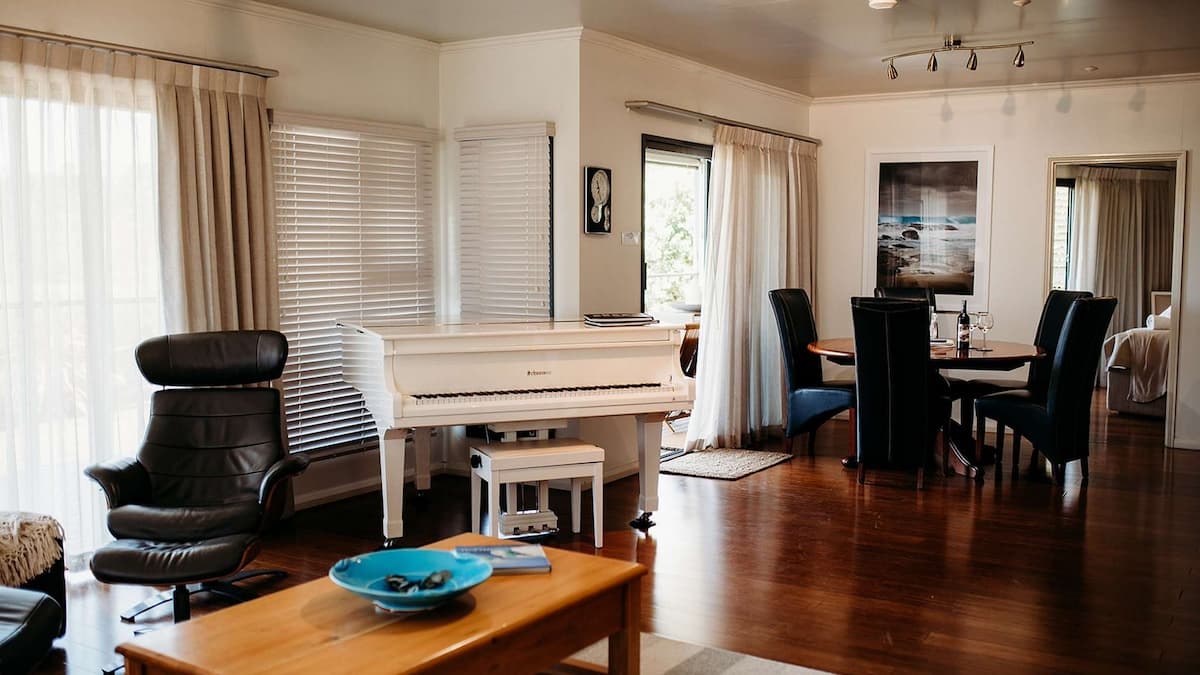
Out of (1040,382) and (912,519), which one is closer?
(912,519)

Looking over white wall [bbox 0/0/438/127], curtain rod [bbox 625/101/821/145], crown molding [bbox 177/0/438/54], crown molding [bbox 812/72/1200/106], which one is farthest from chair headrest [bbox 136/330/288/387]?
crown molding [bbox 812/72/1200/106]

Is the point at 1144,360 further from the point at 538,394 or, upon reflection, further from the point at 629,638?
the point at 629,638

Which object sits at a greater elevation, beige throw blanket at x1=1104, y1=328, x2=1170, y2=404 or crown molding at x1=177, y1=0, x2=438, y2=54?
crown molding at x1=177, y1=0, x2=438, y2=54

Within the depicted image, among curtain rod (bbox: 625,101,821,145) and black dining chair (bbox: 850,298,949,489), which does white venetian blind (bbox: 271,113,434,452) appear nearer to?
curtain rod (bbox: 625,101,821,145)

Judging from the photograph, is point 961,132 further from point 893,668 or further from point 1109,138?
point 893,668

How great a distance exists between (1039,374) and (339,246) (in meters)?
4.45

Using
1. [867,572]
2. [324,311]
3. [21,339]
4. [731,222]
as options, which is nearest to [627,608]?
[867,572]

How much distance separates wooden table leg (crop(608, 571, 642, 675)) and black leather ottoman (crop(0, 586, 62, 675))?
159 cm

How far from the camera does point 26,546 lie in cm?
349

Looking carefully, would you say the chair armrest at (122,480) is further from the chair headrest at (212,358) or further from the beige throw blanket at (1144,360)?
the beige throw blanket at (1144,360)

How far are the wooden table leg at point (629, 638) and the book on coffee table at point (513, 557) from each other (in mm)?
249

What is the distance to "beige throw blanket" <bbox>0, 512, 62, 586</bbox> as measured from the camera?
11.2 ft

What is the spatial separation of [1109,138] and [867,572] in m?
4.61

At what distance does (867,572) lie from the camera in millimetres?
4402
